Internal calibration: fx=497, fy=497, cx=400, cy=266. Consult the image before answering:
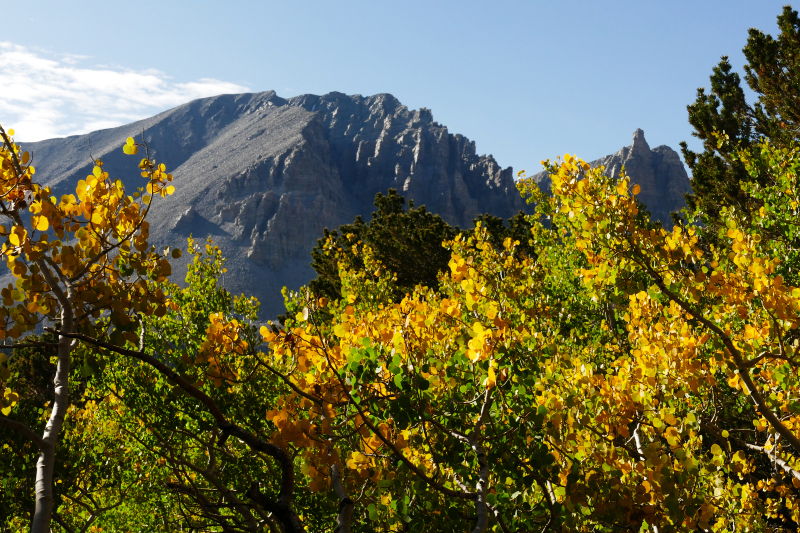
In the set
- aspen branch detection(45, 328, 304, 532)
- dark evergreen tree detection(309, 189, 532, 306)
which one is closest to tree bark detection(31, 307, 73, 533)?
aspen branch detection(45, 328, 304, 532)

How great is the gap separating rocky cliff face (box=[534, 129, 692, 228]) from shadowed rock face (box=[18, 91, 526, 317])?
66.8 ft

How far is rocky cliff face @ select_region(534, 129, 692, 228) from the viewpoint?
293 feet

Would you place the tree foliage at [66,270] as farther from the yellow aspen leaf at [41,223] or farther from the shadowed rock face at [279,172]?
the shadowed rock face at [279,172]

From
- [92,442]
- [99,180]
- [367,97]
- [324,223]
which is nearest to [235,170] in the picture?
[324,223]

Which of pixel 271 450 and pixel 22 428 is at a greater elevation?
pixel 22 428

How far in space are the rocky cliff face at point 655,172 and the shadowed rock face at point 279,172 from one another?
20.3 meters

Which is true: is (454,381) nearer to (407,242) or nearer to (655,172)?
(407,242)

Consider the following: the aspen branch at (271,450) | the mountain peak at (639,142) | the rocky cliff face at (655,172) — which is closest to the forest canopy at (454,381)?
the aspen branch at (271,450)

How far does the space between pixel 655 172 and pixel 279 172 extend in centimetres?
7026

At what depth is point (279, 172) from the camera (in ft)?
303

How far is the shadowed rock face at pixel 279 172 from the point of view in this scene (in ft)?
252

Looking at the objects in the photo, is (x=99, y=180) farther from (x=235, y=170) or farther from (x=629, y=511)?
(x=235, y=170)

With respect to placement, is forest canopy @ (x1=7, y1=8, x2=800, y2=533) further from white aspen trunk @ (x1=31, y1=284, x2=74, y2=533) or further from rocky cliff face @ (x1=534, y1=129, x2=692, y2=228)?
rocky cliff face @ (x1=534, y1=129, x2=692, y2=228)

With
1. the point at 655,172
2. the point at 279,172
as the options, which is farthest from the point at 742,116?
the point at 655,172
